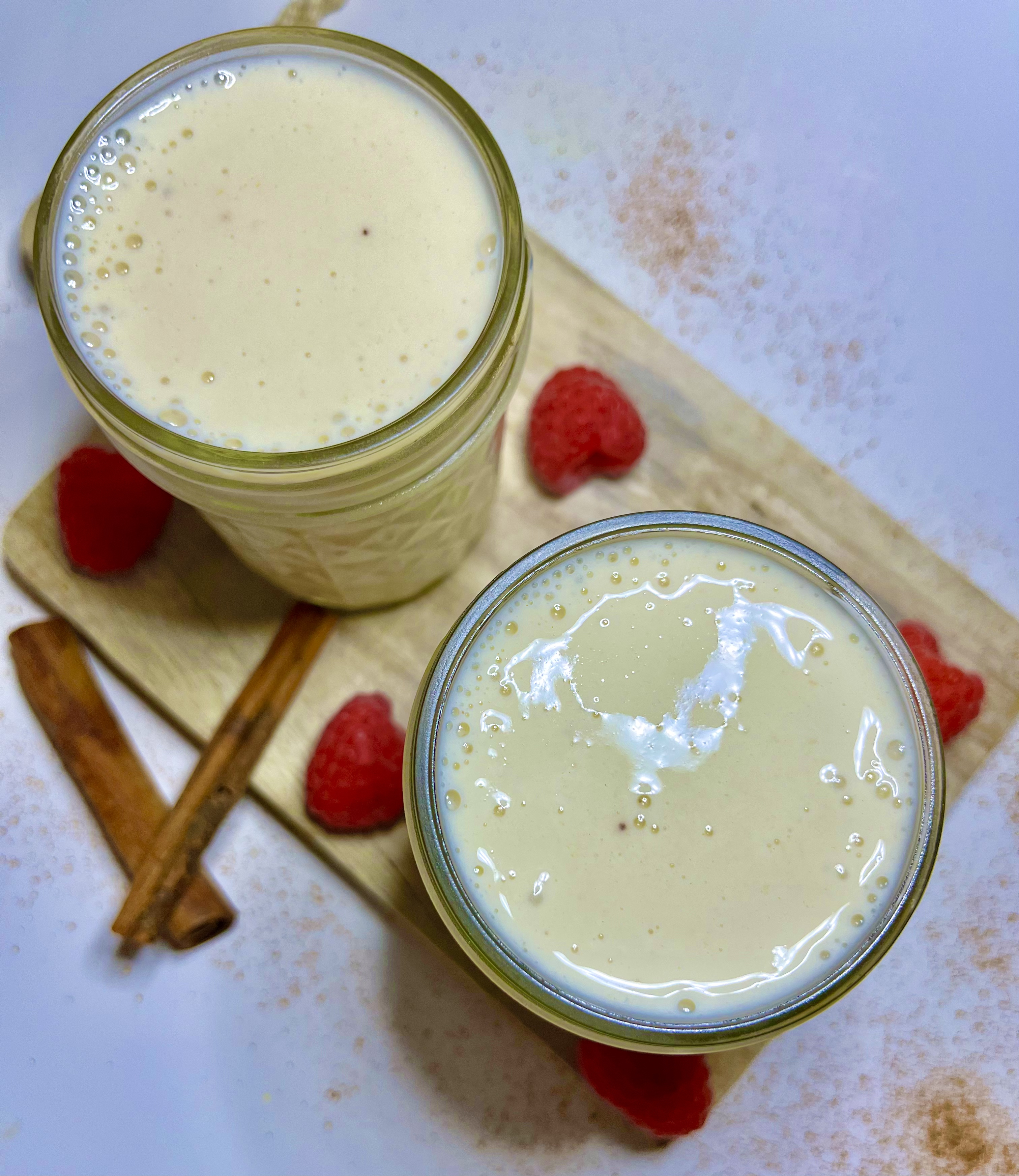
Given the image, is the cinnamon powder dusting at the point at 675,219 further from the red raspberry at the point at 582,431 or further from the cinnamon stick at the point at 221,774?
the cinnamon stick at the point at 221,774

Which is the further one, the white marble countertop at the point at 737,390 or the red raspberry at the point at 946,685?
the white marble countertop at the point at 737,390

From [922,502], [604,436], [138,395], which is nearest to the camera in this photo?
[138,395]

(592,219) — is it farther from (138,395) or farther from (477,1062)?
(477,1062)

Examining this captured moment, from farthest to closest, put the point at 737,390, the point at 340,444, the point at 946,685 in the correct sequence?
1. the point at 737,390
2. the point at 946,685
3. the point at 340,444

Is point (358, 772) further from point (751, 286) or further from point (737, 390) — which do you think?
point (751, 286)

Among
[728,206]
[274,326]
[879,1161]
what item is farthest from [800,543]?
[879,1161]

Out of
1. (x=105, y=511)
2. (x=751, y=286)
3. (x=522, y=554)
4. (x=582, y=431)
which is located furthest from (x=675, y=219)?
(x=105, y=511)

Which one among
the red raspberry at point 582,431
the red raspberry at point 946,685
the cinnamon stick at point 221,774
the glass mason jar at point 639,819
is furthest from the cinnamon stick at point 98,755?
the red raspberry at point 946,685
